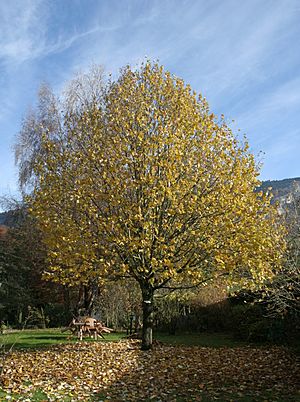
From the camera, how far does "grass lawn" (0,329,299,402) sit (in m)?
7.03

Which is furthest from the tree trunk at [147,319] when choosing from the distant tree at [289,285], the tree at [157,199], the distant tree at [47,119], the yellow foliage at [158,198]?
the distant tree at [47,119]

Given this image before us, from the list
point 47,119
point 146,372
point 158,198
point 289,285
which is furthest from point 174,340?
point 47,119

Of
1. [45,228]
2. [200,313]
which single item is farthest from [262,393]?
[200,313]

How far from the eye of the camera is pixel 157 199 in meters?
9.88

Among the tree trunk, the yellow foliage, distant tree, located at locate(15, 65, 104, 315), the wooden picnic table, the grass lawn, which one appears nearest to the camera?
the grass lawn

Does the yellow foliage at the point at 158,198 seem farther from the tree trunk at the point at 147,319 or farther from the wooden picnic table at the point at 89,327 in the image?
the wooden picnic table at the point at 89,327

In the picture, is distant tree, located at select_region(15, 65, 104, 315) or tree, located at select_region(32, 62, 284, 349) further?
distant tree, located at select_region(15, 65, 104, 315)

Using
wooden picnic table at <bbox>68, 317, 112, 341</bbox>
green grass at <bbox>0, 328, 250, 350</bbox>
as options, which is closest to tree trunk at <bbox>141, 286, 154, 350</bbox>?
green grass at <bbox>0, 328, 250, 350</bbox>

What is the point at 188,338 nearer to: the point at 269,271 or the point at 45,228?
the point at 269,271

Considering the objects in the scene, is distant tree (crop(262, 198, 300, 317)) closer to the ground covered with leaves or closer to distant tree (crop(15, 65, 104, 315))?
the ground covered with leaves

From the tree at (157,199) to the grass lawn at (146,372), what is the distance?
1618 millimetres

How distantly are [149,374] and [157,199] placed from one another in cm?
398

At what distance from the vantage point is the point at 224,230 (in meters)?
10.1

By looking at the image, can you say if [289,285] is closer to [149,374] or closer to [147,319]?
[147,319]
